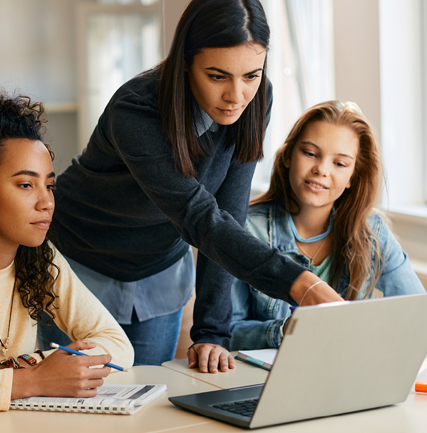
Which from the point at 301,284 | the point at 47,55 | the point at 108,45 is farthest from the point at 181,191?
the point at 47,55

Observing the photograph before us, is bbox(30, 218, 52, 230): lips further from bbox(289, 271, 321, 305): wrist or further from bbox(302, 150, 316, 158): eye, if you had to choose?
bbox(302, 150, 316, 158): eye

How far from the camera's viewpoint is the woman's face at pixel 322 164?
1.68 m

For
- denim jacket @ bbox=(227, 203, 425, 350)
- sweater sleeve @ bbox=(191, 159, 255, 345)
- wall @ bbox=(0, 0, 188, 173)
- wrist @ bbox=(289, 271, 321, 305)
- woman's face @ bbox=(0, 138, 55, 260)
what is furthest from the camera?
wall @ bbox=(0, 0, 188, 173)

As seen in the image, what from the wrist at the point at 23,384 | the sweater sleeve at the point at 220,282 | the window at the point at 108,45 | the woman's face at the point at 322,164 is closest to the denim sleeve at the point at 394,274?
the woman's face at the point at 322,164

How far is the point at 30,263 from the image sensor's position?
1334 mm

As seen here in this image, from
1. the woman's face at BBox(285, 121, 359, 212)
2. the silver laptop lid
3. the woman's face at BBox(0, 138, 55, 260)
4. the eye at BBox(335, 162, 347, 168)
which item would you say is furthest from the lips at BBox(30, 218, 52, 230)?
the eye at BBox(335, 162, 347, 168)

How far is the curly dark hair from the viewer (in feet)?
4.29

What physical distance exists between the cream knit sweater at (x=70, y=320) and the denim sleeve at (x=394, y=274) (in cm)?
76

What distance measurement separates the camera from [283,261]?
992mm

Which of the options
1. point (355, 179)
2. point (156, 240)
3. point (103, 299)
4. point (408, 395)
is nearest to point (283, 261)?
point (408, 395)

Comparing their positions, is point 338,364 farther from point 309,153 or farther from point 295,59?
point 295,59

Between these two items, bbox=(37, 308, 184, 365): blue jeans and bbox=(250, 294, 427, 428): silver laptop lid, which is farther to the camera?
bbox=(37, 308, 184, 365): blue jeans

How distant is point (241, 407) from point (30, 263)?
60 cm

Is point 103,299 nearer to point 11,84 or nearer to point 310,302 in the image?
point 310,302
